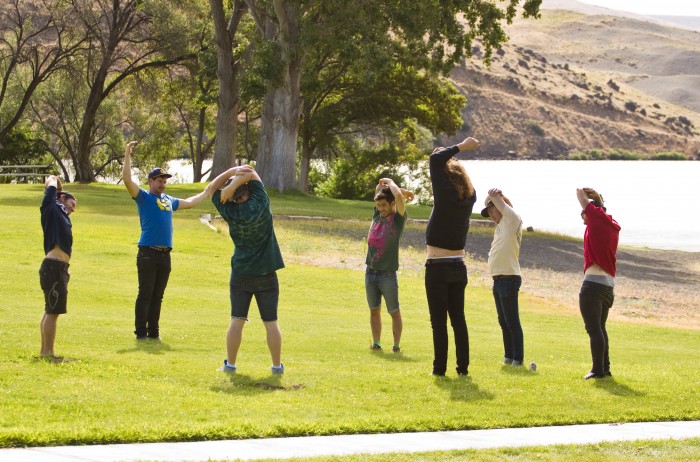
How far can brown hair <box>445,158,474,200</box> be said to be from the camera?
10.8m

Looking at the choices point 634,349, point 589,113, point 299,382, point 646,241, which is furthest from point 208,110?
point 589,113

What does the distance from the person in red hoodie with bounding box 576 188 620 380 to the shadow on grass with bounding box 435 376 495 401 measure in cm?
151

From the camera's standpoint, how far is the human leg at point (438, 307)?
11.0 m

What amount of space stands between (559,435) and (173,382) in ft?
12.1

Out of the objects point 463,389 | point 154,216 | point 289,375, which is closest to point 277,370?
point 289,375

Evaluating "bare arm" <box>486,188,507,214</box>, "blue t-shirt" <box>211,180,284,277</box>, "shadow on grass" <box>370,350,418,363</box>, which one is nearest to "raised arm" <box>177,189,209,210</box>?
"blue t-shirt" <box>211,180,284,277</box>

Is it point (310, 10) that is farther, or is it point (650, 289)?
point (310, 10)

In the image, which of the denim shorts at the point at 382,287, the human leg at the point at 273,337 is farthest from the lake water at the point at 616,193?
the human leg at the point at 273,337

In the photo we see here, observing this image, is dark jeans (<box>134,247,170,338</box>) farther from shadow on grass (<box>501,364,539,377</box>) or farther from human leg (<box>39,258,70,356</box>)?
shadow on grass (<box>501,364,539,377</box>)

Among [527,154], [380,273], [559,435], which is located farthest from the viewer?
[527,154]

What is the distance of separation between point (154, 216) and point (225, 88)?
40877mm

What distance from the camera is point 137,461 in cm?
732

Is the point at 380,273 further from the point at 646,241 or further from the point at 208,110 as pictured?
the point at 208,110

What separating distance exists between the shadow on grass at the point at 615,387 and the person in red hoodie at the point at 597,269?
0.66 feet
